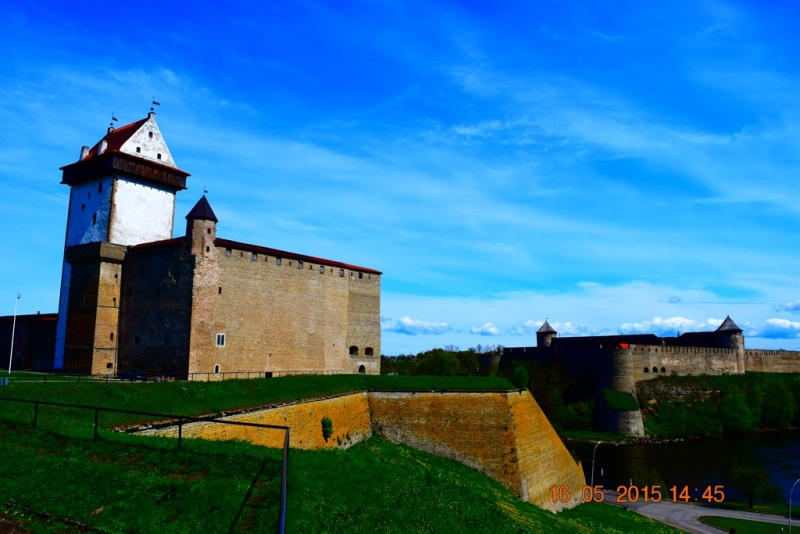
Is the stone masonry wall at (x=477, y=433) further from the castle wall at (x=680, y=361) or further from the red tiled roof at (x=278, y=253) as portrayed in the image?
the castle wall at (x=680, y=361)

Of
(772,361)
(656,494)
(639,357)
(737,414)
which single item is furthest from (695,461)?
(772,361)

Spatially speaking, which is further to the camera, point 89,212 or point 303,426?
point 89,212

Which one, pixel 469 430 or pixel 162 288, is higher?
pixel 162 288

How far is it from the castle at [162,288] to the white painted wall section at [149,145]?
7 centimetres

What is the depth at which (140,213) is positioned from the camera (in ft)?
114

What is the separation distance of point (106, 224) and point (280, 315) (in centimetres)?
1095

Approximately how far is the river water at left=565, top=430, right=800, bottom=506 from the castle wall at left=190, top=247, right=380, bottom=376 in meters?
21.8

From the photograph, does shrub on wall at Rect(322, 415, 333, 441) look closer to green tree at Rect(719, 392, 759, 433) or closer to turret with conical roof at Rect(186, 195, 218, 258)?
turret with conical roof at Rect(186, 195, 218, 258)

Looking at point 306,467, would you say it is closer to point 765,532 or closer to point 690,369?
point 765,532

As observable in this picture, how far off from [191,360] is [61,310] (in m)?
10.6

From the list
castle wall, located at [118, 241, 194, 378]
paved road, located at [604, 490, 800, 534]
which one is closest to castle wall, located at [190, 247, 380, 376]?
castle wall, located at [118, 241, 194, 378]

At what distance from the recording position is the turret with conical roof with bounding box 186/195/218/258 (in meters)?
31.3

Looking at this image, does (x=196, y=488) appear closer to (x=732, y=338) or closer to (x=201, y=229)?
(x=201, y=229)

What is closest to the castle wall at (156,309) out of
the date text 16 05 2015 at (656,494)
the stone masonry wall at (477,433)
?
the stone masonry wall at (477,433)
